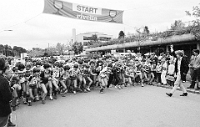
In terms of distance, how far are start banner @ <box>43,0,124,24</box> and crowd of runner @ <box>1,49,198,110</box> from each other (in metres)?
2.67

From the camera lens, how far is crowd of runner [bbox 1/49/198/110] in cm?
697

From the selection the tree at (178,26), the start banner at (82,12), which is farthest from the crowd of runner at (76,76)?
the tree at (178,26)

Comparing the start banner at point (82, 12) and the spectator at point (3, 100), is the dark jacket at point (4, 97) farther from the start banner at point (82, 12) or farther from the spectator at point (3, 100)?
the start banner at point (82, 12)

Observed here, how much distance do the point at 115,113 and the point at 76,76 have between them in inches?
150

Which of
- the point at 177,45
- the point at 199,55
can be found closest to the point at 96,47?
the point at 177,45

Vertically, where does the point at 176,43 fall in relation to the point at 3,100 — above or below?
above

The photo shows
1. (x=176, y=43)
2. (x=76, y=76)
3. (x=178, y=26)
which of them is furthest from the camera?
(x=176, y=43)

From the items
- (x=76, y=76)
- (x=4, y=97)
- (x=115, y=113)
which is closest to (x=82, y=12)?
(x=76, y=76)

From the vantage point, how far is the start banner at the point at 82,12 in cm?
893

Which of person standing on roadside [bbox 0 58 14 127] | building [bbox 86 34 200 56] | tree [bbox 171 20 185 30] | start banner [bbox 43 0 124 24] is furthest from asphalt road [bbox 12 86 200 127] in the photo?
tree [bbox 171 20 185 30]

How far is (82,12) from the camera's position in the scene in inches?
386

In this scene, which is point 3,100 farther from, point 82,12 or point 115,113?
point 82,12

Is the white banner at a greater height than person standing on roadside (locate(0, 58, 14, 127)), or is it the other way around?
the white banner

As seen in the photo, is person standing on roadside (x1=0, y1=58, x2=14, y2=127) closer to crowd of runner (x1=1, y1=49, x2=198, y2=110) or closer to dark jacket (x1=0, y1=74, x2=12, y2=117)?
dark jacket (x1=0, y1=74, x2=12, y2=117)
